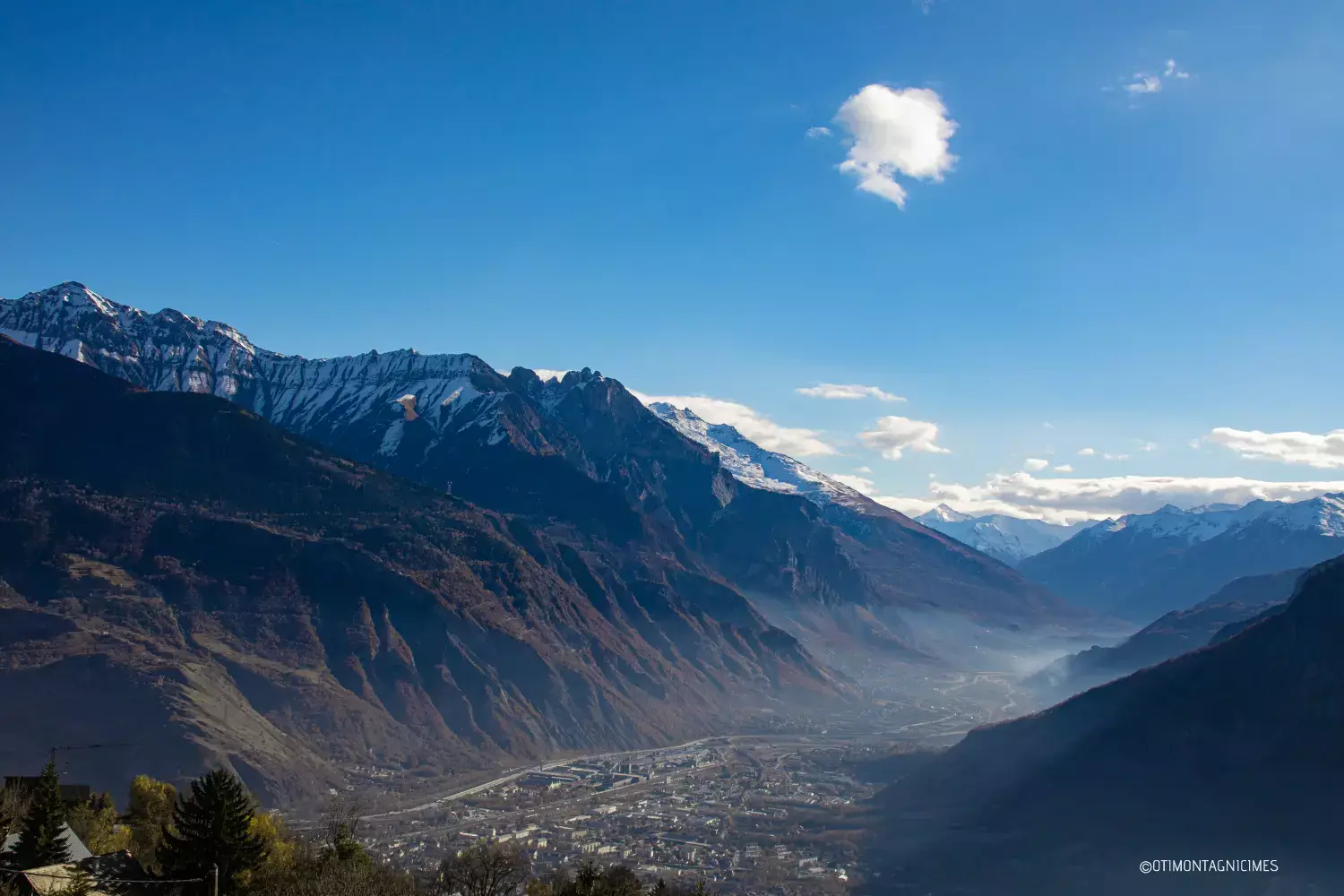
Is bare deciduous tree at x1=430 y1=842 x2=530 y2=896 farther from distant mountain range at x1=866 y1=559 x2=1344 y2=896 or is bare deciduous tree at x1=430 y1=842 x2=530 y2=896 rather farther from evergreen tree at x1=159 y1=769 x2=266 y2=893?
distant mountain range at x1=866 y1=559 x2=1344 y2=896

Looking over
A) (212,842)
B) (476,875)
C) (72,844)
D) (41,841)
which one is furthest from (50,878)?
(476,875)

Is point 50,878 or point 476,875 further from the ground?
point 50,878

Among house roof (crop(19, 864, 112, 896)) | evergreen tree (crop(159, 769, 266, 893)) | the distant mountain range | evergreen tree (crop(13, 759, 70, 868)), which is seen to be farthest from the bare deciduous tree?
the distant mountain range

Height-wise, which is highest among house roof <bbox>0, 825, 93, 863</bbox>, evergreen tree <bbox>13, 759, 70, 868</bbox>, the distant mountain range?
evergreen tree <bbox>13, 759, 70, 868</bbox>

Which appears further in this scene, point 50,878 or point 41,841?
point 41,841

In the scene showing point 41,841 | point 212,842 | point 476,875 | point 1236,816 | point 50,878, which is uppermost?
point 41,841

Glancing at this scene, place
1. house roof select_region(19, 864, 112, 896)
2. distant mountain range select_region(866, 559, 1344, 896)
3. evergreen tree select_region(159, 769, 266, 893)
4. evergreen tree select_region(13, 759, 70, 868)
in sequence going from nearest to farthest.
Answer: house roof select_region(19, 864, 112, 896) < evergreen tree select_region(13, 759, 70, 868) < evergreen tree select_region(159, 769, 266, 893) < distant mountain range select_region(866, 559, 1344, 896)

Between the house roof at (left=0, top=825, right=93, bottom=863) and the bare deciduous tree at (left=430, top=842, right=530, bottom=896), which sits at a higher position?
the house roof at (left=0, top=825, right=93, bottom=863)

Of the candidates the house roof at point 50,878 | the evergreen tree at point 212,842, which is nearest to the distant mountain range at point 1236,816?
the evergreen tree at point 212,842

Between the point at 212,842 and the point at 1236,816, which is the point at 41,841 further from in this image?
the point at 1236,816
